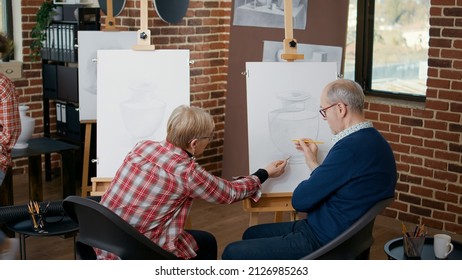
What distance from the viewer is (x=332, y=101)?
3.12 meters

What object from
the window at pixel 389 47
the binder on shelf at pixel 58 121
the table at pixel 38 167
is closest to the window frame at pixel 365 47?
the window at pixel 389 47

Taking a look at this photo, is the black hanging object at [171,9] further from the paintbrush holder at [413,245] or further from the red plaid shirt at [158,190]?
the paintbrush holder at [413,245]

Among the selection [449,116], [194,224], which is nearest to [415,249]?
[449,116]

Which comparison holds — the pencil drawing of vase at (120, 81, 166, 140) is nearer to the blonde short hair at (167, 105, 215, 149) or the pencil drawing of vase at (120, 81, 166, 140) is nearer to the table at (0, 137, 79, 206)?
the table at (0, 137, 79, 206)

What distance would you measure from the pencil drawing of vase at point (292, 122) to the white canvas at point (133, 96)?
1.99ft

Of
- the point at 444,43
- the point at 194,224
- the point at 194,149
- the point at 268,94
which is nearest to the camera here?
the point at 194,149

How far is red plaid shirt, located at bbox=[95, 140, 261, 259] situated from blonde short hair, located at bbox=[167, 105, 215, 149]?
40mm

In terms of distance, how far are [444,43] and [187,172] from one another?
2593mm

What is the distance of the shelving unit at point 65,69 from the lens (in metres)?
5.94

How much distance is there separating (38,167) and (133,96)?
117 cm

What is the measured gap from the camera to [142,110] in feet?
13.8

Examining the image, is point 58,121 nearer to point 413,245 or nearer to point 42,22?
point 42,22

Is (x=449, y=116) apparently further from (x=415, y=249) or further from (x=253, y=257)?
(x=253, y=257)

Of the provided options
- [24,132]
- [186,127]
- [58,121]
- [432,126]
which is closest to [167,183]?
[186,127]
